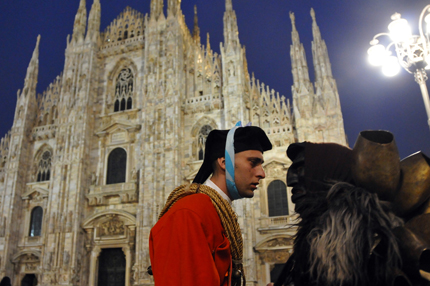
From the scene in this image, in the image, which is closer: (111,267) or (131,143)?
(111,267)

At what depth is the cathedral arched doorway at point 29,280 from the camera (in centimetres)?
1578

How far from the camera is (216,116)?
15.6 meters

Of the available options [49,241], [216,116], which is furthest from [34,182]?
[216,116]

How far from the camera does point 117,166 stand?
16.5 m

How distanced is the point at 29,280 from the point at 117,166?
705cm

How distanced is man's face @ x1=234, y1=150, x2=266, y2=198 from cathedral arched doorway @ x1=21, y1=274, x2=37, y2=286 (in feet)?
59.4

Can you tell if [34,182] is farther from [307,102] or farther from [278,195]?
[307,102]

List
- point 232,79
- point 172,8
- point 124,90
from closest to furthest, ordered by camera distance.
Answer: point 232,79 → point 172,8 → point 124,90

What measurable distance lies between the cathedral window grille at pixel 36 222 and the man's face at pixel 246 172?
1792 cm

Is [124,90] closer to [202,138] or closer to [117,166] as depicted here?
[117,166]

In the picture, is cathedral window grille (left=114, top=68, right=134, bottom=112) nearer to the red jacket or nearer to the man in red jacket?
the man in red jacket

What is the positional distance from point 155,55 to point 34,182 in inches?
371

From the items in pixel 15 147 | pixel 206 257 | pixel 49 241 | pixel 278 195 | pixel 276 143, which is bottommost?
pixel 206 257

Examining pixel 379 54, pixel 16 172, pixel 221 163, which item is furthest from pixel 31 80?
pixel 221 163
